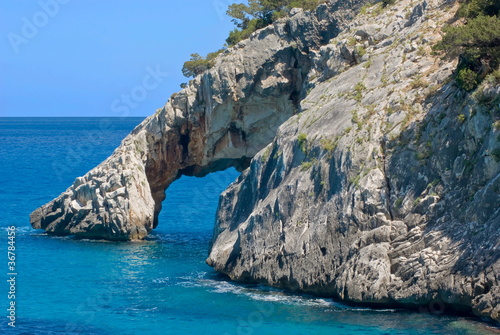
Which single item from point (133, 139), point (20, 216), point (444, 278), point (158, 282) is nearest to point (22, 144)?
point (20, 216)

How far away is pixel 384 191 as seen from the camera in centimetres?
3375

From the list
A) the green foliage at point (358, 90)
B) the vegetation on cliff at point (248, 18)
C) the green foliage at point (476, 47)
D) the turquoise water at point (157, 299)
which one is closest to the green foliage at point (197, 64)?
the vegetation on cliff at point (248, 18)

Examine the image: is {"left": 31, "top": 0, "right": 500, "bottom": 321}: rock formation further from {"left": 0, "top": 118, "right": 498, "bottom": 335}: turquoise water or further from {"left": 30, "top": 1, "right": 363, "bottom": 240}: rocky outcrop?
{"left": 0, "top": 118, "right": 498, "bottom": 335}: turquoise water

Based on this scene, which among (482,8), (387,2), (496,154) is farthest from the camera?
(387,2)

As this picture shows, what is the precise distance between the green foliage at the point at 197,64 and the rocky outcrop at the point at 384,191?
17.4 m

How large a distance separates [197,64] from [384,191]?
29.3 meters

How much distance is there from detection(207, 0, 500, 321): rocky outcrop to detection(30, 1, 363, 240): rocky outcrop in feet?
24.1

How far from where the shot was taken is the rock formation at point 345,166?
101 ft

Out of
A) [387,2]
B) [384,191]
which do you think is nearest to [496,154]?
[384,191]

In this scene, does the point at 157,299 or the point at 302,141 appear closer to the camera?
the point at 157,299

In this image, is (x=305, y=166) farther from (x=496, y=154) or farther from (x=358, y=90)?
(x=496, y=154)

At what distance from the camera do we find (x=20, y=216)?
212ft

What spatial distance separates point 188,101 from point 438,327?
2839 cm

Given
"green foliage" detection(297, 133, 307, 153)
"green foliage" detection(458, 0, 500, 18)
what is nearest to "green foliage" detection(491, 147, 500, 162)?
"green foliage" detection(458, 0, 500, 18)
